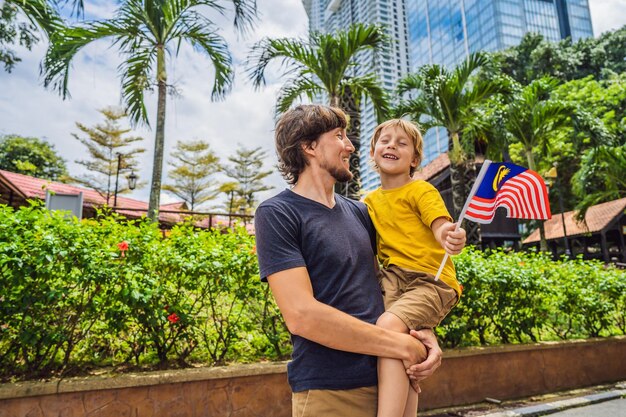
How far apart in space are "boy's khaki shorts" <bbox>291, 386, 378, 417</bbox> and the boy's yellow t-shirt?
541 millimetres

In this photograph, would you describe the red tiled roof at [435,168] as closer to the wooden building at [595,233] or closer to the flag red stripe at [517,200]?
the wooden building at [595,233]

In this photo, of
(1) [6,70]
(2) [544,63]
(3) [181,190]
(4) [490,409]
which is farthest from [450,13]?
(4) [490,409]

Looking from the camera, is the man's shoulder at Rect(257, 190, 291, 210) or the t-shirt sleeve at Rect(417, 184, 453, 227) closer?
the man's shoulder at Rect(257, 190, 291, 210)

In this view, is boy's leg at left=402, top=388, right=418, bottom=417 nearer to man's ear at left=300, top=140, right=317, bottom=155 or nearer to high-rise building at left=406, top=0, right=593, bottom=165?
man's ear at left=300, top=140, right=317, bottom=155

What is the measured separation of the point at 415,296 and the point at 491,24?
293 feet

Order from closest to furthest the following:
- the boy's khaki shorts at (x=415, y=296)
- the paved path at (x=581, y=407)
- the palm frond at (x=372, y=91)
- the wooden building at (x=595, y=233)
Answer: the boy's khaki shorts at (x=415, y=296), the paved path at (x=581, y=407), the palm frond at (x=372, y=91), the wooden building at (x=595, y=233)

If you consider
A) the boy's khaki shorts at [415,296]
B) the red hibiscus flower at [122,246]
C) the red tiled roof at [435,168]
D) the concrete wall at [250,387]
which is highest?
the red tiled roof at [435,168]

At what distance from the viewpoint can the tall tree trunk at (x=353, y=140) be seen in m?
8.89

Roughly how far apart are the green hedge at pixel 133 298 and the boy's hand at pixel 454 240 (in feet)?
9.60

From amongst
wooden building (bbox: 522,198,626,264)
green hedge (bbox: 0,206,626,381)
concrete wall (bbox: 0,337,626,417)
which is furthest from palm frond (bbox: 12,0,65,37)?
wooden building (bbox: 522,198,626,264)

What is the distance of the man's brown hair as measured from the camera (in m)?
1.58

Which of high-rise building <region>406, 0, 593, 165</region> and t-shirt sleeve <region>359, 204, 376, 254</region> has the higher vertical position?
high-rise building <region>406, 0, 593, 165</region>

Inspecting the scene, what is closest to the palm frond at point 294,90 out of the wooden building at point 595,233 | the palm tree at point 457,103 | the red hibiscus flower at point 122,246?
the palm tree at point 457,103

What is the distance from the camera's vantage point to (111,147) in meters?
34.7
